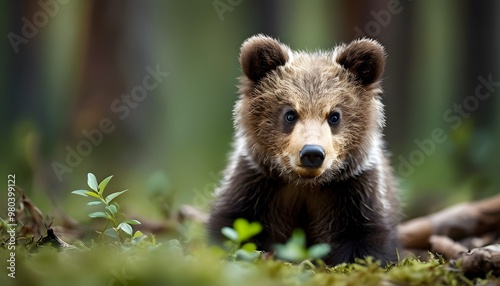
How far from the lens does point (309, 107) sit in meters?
3.44

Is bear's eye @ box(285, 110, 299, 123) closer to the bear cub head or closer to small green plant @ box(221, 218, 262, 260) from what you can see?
the bear cub head

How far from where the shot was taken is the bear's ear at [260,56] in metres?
3.70

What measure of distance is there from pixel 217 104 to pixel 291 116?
3.70m

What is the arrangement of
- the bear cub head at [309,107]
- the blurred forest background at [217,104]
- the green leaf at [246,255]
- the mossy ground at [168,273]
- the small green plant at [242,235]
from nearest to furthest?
the mossy ground at [168,273], the small green plant at [242,235], the green leaf at [246,255], the bear cub head at [309,107], the blurred forest background at [217,104]

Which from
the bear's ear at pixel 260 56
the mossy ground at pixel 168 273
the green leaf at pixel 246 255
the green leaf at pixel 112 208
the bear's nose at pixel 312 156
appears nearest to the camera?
the mossy ground at pixel 168 273

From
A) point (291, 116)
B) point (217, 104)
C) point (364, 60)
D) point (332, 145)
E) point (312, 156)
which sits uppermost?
point (217, 104)

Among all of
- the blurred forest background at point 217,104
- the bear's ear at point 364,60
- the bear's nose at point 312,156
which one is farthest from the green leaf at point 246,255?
the blurred forest background at point 217,104

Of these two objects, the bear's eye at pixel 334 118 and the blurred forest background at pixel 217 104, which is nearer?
the bear's eye at pixel 334 118

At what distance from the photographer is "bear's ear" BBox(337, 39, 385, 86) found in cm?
371

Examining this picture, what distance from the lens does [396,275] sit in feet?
6.82

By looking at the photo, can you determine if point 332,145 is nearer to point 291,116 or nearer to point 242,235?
point 291,116

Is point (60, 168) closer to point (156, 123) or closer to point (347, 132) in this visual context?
point (156, 123)

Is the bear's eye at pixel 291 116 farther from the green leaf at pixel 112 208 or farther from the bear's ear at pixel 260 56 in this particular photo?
the green leaf at pixel 112 208

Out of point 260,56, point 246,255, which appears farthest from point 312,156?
point 246,255
